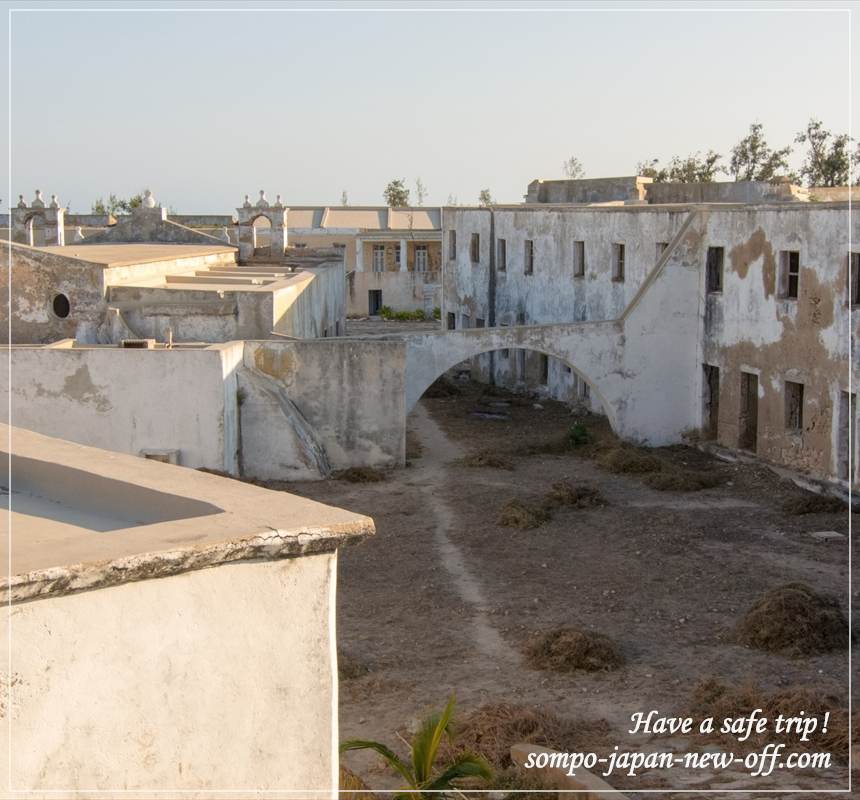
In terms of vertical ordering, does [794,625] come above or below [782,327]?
below

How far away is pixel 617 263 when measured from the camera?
85.9 feet

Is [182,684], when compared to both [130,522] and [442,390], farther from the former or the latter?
[442,390]

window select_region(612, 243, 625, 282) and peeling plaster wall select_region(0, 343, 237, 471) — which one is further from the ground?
window select_region(612, 243, 625, 282)

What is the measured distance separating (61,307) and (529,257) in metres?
12.0

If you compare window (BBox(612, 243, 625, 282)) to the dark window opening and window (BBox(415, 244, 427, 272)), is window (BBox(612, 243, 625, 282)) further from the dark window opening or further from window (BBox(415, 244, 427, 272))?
window (BBox(415, 244, 427, 272))

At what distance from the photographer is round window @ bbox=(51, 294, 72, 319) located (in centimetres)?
2225

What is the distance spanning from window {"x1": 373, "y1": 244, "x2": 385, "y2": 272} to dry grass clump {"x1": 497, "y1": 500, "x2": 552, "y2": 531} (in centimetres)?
3127

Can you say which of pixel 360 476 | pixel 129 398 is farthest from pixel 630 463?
pixel 129 398

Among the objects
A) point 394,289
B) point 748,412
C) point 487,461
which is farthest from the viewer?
point 394,289

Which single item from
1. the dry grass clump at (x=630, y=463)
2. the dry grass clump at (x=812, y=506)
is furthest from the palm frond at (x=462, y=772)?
the dry grass clump at (x=630, y=463)

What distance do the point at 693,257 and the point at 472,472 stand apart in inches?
235

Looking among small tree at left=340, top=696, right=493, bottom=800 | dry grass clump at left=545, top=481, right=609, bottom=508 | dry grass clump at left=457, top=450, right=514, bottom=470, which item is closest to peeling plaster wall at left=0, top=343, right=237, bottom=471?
dry grass clump at left=457, top=450, right=514, bottom=470

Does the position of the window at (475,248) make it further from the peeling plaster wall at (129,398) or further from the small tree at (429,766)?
the small tree at (429,766)

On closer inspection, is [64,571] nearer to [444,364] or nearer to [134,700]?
[134,700]
